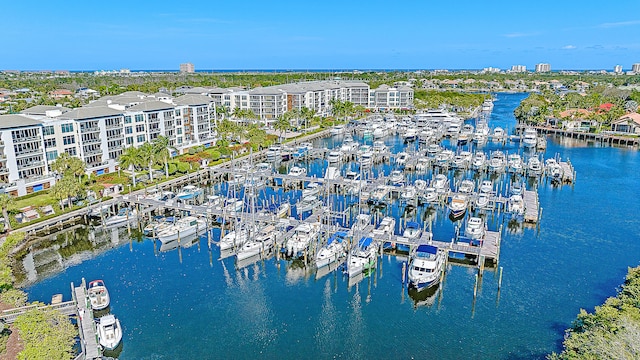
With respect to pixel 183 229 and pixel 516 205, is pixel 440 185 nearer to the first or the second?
pixel 516 205

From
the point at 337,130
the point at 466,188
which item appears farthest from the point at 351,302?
the point at 337,130

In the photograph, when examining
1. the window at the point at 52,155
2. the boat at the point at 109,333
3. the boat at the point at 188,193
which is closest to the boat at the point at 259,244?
the boat at the point at 109,333

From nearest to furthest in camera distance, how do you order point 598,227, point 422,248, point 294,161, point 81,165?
point 422,248 → point 598,227 → point 81,165 → point 294,161

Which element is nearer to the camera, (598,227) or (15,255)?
(15,255)

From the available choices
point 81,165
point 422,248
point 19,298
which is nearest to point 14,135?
point 81,165

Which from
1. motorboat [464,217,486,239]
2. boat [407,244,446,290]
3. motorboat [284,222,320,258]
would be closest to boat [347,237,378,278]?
boat [407,244,446,290]

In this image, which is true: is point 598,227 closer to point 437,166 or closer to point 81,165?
point 437,166

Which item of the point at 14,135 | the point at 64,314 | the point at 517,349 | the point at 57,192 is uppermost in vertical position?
the point at 14,135
